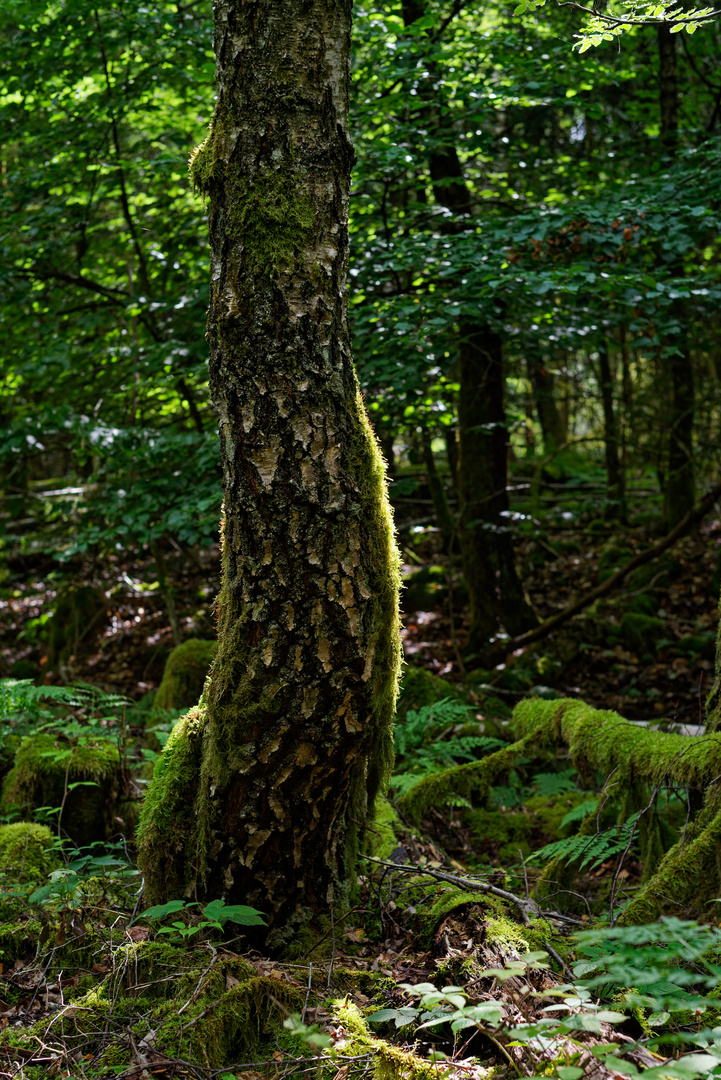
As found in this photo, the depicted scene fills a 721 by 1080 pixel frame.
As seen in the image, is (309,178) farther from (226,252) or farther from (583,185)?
(583,185)

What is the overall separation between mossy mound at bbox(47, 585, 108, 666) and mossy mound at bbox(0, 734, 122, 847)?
583 centimetres

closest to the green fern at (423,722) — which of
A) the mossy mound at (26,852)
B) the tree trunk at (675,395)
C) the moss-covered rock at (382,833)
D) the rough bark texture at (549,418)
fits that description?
the moss-covered rock at (382,833)

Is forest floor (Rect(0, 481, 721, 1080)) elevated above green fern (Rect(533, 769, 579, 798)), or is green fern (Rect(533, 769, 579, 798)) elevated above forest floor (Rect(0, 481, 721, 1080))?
forest floor (Rect(0, 481, 721, 1080))

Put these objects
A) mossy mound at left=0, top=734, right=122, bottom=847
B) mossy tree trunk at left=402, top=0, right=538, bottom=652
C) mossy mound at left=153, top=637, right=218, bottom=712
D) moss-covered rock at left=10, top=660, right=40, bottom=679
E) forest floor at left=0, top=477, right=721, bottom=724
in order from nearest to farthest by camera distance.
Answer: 1. mossy mound at left=0, top=734, right=122, bottom=847
2. mossy mound at left=153, top=637, right=218, bottom=712
3. mossy tree trunk at left=402, top=0, right=538, bottom=652
4. forest floor at left=0, top=477, right=721, bottom=724
5. moss-covered rock at left=10, top=660, right=40, bottom=679

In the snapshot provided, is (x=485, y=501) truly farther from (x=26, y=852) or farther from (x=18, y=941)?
(x=18, y=941)

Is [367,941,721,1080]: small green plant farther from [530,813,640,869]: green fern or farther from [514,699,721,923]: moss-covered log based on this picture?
[530,813,640,869]: green fern

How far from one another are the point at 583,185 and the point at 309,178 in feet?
20.6

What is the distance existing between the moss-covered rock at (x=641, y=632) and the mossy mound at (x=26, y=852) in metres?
6.75

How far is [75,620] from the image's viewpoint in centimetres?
964

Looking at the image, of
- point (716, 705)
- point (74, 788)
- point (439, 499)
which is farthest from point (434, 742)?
point (439, 499)

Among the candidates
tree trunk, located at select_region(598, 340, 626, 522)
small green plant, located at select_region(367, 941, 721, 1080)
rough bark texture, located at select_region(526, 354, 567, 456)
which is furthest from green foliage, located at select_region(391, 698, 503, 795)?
rough bark texture, located at select_region(526, 354, 567, 456)

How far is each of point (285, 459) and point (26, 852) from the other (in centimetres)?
233

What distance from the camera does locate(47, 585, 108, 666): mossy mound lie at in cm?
955

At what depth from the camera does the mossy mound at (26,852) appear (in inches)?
126
